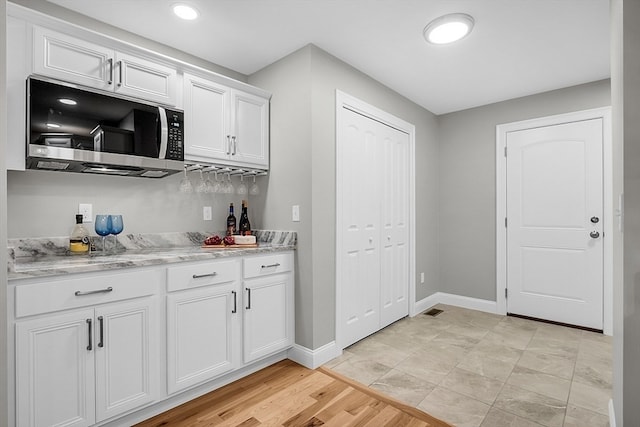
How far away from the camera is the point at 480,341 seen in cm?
302

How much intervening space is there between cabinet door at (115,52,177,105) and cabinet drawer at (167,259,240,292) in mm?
1161

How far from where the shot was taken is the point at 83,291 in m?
1.61

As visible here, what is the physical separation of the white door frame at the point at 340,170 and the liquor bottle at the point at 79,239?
176 centimetres

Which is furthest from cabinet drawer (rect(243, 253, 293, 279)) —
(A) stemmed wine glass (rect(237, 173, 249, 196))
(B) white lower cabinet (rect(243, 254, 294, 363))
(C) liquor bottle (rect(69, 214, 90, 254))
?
(C) liquor bottle (rect(69, 214, 90, 254))

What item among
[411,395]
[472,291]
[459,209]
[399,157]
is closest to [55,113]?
[411,395]

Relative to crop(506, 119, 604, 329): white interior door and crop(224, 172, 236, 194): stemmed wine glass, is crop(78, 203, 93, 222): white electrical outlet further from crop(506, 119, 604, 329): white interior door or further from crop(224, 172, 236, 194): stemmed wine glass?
crop(506, 119, 604, 329): white interior door

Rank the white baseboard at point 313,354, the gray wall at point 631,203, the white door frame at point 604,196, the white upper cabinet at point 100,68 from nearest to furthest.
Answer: the gray wall at point 631,203, the white upper cabinet at point 100,68, the white baseboard at point 313,354, the white door frame at point 604,196

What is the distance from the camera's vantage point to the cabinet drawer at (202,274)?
6.39ft

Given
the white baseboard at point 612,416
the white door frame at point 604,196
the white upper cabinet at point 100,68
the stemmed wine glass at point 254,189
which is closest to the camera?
the white baseboard at point 612,416

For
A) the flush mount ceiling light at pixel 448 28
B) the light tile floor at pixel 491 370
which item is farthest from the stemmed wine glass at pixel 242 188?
the flush mount ceiling light at pixel 448 28

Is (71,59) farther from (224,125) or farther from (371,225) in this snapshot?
(371,225)

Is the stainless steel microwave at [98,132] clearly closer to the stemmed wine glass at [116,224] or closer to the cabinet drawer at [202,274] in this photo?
the stemmed wine glass at [116,224]

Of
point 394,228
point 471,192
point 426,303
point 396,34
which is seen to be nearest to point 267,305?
point 394,228

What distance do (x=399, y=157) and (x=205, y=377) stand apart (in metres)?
2.76
